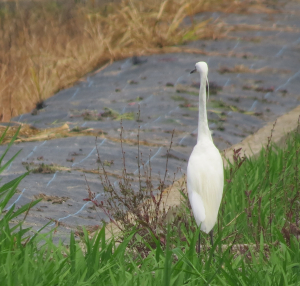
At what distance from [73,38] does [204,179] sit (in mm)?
7212

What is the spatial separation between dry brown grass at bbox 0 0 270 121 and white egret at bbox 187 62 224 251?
4070mm

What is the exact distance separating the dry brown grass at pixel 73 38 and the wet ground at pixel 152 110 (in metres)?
0.33

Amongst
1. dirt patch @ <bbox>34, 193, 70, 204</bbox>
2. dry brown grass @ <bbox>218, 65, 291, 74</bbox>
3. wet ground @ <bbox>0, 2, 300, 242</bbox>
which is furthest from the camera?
dry brown grass @ <bbox>218, 65, 291, 74</bbox>

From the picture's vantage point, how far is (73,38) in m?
10.2

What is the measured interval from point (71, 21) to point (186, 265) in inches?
346

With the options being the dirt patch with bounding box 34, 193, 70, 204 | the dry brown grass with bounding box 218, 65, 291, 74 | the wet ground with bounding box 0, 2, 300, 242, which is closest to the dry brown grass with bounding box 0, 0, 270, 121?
the wet ground with bounding box 0, 2, 300, 242

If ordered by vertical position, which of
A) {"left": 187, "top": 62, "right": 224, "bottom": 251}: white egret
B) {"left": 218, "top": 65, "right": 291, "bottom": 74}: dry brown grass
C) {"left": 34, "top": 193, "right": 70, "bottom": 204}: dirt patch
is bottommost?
{"left": 218, "top": 65, "right": 291, "bottom": 74}: dry brown grass

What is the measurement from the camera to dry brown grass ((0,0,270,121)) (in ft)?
26.7

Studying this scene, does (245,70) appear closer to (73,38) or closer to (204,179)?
(73,38)

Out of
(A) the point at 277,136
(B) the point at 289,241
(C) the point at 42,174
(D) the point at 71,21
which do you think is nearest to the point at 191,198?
(B) the point at 289,241

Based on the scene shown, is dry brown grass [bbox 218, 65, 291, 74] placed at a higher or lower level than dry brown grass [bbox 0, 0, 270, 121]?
lower

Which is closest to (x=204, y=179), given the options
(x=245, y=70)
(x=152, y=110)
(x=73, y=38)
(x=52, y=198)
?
(x=52, y=198)

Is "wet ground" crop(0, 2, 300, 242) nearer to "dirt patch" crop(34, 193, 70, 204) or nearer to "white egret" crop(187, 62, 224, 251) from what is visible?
"dirt patch" crop(34, 193, 70, 204)

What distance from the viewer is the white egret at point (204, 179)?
323 centimetres
